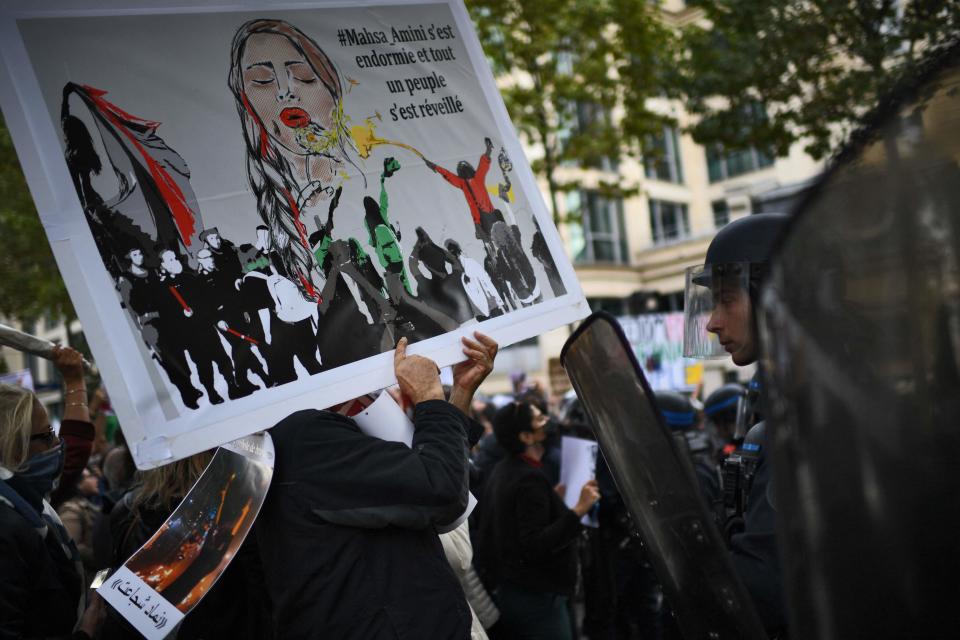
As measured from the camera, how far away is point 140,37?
191 centimetres

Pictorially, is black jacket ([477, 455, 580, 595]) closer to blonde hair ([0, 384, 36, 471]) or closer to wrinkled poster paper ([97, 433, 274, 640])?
blonde hair ([0, 384, 36, 471])

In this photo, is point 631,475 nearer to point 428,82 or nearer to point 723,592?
point 723,592

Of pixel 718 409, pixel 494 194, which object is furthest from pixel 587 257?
pixel 494 194

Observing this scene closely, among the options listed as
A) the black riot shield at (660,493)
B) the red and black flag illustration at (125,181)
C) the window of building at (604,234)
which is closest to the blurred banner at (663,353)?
the red and black flag illustration at (125,181)

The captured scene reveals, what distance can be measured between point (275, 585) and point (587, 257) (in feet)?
86.8

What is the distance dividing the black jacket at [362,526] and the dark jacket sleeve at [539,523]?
7.93ft

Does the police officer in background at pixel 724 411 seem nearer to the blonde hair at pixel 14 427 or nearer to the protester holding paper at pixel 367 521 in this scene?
the protester holding paper at pixel 367 521

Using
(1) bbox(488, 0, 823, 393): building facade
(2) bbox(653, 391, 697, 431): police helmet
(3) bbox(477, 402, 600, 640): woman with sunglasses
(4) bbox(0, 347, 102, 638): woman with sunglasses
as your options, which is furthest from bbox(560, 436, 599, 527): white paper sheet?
(1) bbox(488, 0, 823, 393): building facade

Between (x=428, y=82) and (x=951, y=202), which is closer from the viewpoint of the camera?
(x=951, y=202)

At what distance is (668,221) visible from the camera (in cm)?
3169

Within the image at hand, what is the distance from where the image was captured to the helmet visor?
2137 millimetres

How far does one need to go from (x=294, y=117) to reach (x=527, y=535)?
301 cm

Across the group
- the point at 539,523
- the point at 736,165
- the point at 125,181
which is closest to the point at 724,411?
the point at 539,523

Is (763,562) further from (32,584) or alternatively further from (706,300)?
(32,584)
